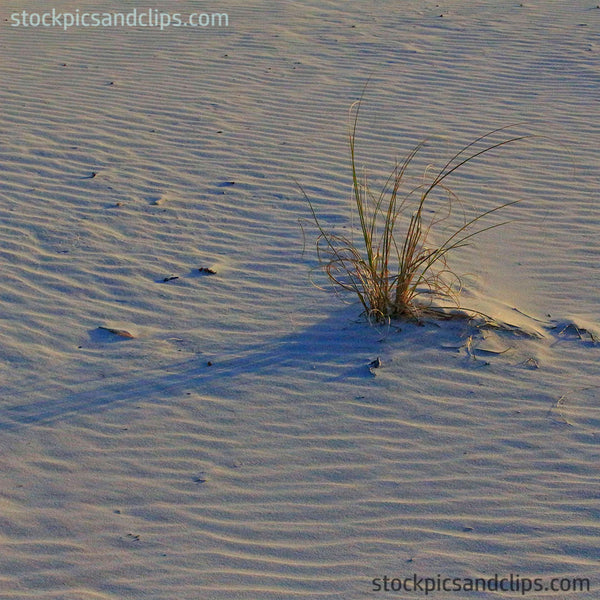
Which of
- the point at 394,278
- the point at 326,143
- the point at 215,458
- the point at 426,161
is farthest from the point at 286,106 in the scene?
the point at 215,458

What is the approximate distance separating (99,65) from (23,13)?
271 cm

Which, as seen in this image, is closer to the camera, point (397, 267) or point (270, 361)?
point (270, 361)

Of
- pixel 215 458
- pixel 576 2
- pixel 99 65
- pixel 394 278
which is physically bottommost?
pixel 215 458

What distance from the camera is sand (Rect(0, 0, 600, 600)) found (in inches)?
115

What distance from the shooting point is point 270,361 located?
4043mm

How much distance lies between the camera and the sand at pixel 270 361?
2.91m

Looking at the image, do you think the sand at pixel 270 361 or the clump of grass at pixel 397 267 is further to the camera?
the clump of grass at pixel 397 267

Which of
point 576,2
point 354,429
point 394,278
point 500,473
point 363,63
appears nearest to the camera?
point 500,473

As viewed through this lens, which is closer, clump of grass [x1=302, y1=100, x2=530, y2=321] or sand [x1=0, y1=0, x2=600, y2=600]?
sand [x1=0, y1=0, x2=600, y2=600]

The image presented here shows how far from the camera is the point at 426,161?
6422 mm

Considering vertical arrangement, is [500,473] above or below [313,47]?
below

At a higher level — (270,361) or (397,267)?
(397,267)

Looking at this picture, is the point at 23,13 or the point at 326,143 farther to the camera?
the point at 23,13

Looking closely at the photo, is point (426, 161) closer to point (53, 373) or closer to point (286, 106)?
point (286, 106)
